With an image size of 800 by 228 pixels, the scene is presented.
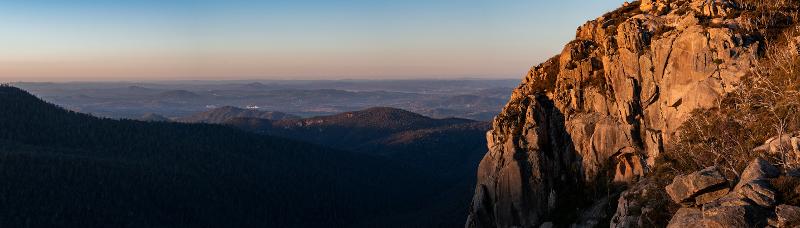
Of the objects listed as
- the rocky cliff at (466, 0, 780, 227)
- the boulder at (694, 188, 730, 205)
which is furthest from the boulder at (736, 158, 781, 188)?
the rocky cliff at (466, 0, 780, 227)

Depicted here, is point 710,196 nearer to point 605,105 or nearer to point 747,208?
point 747,208

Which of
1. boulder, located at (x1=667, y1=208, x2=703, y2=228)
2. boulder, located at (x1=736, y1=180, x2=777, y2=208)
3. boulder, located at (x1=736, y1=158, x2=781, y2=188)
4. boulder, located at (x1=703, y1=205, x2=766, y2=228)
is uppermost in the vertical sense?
boulder, located at (x1=736, y1=158, x2=781, y2=188)

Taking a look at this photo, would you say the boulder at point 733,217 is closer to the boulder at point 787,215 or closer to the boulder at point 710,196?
the boulder at point 787,215

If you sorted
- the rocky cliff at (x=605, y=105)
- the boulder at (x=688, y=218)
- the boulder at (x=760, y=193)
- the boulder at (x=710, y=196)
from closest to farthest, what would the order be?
1. the boulder at (x=760, y=193)
2. the boulder at (x=688, y=218)
3. the boulder at (x=710, y=196)
4. the rocky cliff at (x=605, y=105)

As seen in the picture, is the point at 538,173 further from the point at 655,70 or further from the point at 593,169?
the point at 655,70

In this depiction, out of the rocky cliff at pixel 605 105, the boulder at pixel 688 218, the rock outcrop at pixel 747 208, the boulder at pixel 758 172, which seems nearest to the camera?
the rock outcrop at pixel 747 208

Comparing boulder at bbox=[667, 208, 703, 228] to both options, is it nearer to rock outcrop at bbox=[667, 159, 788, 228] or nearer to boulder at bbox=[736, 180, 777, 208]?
rock outcrop at bbox=[667, 159, 788, 228]

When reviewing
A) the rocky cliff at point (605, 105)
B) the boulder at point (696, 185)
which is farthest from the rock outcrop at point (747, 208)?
the rocky cliff at point (605, 105)
